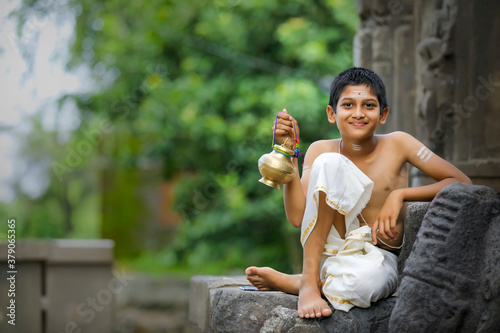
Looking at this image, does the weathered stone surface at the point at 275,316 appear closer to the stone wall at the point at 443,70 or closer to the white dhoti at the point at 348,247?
the white dhoti at the point at 348,247

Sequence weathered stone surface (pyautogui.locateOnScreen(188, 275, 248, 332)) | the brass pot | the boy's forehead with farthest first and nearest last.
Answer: weathered stone surface (pyautogui.locateOnScreen(188, 275, 248, 332))
the boy's forehead
the brass pot

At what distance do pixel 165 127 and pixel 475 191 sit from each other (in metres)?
5.37

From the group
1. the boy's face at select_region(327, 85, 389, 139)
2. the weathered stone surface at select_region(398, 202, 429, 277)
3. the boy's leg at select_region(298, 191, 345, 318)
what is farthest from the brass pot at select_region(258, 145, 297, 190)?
the weathered stone surface at select_region(398, 202, 429, 277)

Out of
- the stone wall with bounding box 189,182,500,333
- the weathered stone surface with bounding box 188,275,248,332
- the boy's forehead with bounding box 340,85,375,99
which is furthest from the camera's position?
the weathered stone surface with bounding box 188,275,248,332

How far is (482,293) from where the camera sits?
2.02m

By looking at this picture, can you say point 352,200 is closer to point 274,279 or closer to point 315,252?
point 315,252

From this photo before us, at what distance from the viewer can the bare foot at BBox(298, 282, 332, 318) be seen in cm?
227

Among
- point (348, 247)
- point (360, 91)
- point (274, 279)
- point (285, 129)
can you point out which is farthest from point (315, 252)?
point (360, 91)

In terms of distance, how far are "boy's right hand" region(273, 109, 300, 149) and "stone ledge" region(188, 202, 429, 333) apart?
59 centimetres

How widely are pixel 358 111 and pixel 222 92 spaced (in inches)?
181

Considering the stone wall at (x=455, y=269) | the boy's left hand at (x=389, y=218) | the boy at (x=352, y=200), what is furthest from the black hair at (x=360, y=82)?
the stone wall at (x=455, y=269)

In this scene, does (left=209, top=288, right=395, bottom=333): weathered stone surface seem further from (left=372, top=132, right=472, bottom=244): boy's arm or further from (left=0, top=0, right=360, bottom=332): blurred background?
(left=0, top=0, right=360, bottom=332): blurred background

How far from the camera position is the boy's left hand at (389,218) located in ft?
7.69

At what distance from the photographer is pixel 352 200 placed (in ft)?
7.73
